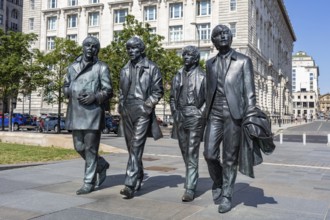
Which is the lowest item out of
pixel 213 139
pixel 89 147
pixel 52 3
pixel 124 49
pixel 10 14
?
pixel 89 147

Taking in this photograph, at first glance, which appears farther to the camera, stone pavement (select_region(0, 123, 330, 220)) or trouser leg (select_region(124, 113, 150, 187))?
trouser leg (select_region(124, 113, 150, 187))

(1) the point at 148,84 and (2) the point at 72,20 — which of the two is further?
(2) the point at 72,20

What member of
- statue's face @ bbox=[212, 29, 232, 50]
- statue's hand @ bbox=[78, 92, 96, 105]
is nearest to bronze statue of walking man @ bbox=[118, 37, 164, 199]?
statue's hand @ bbox=[78, 92, 96, 105]

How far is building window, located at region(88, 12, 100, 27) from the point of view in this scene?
5956 cm

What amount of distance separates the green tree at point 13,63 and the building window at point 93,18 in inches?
1321

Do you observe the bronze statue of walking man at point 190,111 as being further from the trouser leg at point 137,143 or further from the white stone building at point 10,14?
the white stone building at point 10,14

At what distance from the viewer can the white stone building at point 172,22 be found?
51.6 meters

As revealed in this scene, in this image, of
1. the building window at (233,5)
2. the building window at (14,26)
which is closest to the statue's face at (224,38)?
the building window at (233,5)

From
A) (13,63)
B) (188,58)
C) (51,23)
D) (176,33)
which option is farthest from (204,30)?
(188,58)

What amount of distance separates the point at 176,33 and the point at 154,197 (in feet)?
165

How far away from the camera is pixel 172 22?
178 feet

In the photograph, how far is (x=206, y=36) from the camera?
52.8m

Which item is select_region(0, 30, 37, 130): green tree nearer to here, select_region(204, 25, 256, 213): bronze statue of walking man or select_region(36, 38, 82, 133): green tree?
select_region(36, 38, 82, 133): green tree

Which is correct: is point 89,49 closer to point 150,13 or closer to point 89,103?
point 89,103
